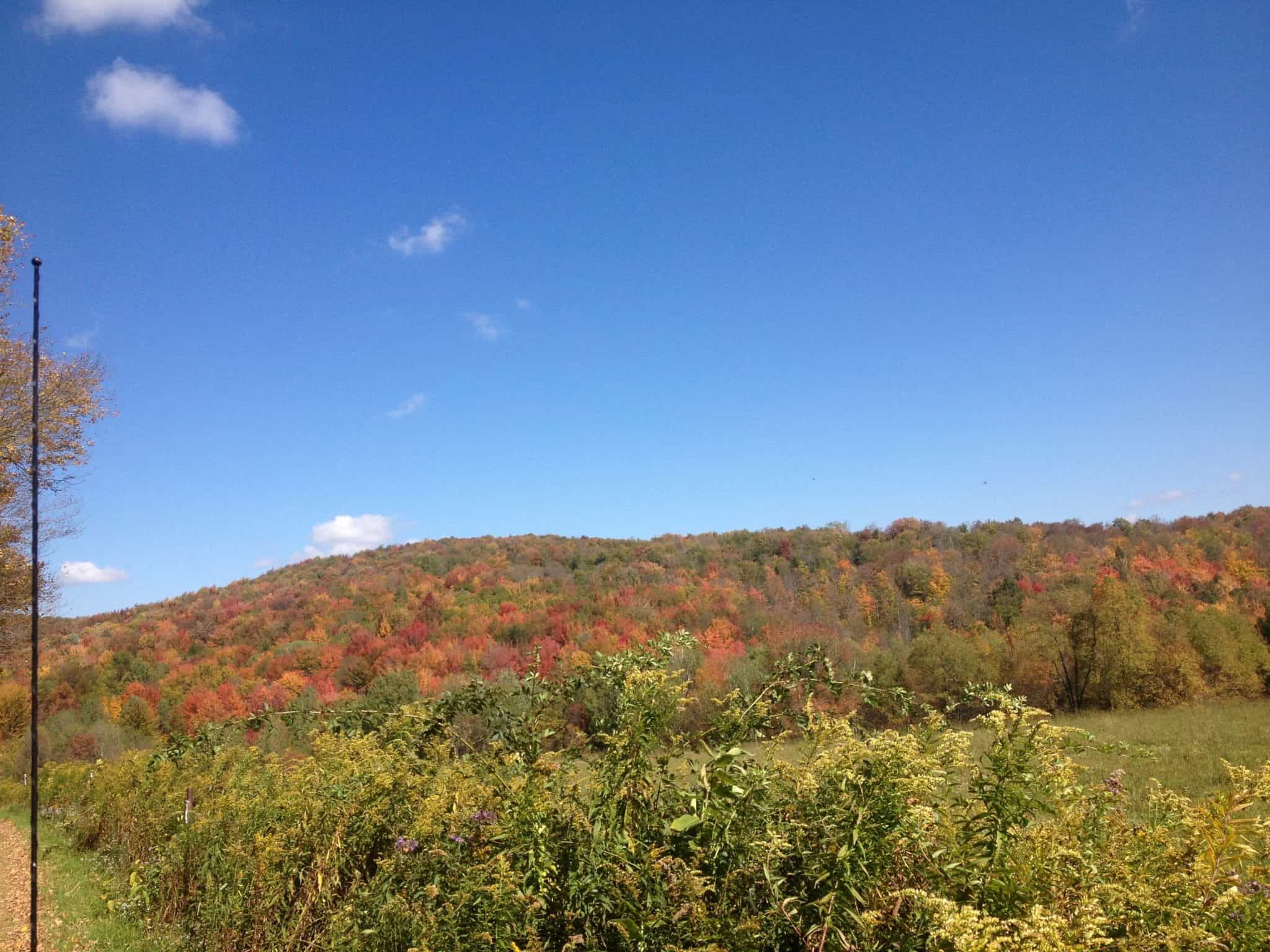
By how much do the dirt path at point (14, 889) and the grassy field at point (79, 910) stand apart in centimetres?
12

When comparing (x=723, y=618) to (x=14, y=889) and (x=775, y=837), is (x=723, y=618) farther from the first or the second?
(x=775, y=837)

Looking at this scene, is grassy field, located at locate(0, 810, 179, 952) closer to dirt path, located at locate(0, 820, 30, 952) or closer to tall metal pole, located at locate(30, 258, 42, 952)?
dirt path, located at locate(0, 820, 30, 952)

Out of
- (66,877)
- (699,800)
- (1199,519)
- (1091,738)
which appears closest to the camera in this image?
(1091,738)

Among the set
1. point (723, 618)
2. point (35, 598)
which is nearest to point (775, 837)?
point (35, 598)

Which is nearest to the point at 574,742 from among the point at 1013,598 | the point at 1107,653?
the point at 1107,653

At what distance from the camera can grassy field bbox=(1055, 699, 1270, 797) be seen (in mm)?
14430

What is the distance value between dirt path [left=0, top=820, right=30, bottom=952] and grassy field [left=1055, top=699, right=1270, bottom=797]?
13.7m

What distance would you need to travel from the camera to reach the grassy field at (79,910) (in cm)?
615

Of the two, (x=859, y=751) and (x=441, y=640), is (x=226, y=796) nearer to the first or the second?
(x=859, y=751)

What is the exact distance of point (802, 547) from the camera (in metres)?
77.3

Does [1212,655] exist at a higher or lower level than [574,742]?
lower

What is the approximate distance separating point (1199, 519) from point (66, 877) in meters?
88.7

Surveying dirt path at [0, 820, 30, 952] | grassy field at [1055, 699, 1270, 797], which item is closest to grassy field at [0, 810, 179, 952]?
dirt path at [0, 820, 30, 952]

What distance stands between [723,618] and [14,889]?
45.8 m
